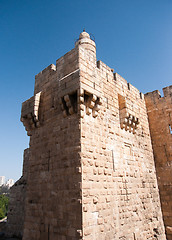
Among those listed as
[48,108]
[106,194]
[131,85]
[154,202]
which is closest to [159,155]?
[154,202]

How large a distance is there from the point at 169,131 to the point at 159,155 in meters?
1.18

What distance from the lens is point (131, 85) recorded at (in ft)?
25.1

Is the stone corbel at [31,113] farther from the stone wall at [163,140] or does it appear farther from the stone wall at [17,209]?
the stone wall at [163,140]

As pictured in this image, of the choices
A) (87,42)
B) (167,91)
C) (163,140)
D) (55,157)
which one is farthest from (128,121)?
(87,42)

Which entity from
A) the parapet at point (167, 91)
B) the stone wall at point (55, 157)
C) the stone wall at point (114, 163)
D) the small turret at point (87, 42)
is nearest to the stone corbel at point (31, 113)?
the stone wall at point (55, 157)

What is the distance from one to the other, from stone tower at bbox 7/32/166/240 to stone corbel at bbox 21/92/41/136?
0.12 ft

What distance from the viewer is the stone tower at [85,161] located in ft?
13.6

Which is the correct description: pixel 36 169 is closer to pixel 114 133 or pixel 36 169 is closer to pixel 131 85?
pixel 114 133

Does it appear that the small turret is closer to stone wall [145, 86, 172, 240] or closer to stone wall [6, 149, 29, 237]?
stone wall [145, 86, 172, 240]

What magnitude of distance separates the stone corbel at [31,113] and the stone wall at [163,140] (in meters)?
5.49

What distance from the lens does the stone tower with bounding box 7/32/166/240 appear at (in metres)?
4.13

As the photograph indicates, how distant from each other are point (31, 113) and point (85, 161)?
2.81 meters

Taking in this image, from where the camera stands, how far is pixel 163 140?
26.6 feet

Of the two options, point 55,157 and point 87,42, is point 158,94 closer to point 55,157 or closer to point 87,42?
point 87,42
